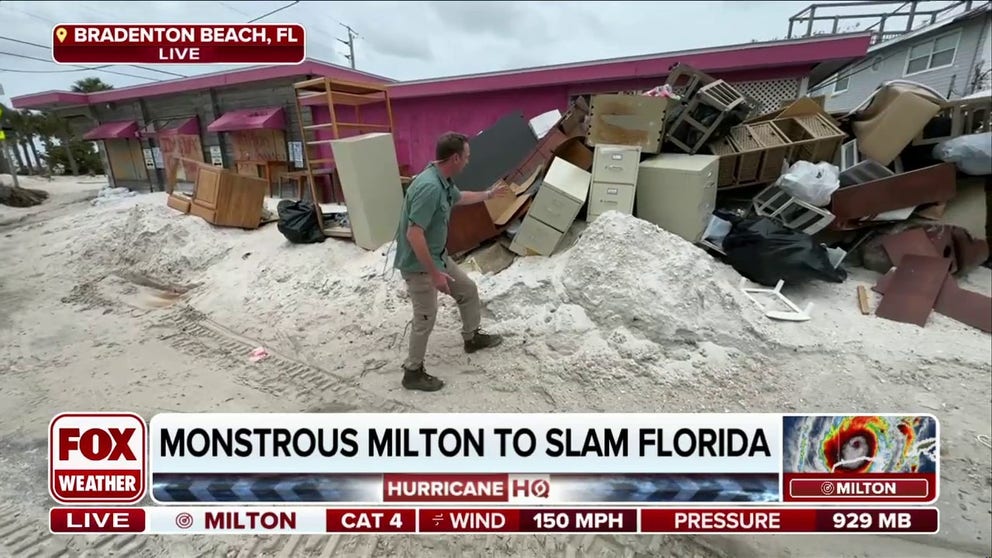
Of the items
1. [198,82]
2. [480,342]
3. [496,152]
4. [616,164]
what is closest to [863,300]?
[616,164]

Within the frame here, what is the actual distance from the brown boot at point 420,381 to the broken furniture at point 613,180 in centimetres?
193

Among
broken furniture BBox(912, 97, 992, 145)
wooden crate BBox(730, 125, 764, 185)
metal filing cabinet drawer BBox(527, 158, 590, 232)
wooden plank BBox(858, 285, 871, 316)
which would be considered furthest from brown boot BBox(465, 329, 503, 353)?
broken furniture BBox(912, 97, 992, 145)

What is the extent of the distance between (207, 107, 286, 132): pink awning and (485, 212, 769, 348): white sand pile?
7798 millimetres

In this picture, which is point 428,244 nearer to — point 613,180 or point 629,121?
point 613,180

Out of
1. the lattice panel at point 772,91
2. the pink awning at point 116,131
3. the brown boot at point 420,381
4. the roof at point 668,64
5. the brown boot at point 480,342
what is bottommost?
the brown boot at point 420,381

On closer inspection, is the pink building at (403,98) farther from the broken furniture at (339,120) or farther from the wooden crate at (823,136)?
the wooden crate at (823,136)

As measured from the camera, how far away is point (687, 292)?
2928 mm

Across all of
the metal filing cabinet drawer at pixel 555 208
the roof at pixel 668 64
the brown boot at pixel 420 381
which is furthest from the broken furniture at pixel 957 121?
the brown boot at pixel 420 381

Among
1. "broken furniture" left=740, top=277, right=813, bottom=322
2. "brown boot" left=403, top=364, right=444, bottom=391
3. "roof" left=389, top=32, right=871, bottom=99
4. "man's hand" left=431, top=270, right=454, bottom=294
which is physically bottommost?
"brown boot" left=403, top=364, right=444, bottom=391

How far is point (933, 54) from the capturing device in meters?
8.06

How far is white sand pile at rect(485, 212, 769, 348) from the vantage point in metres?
2.81

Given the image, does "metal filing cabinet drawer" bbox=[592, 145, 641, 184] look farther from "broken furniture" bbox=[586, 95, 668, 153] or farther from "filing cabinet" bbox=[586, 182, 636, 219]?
"broken furniture" bbox=[586, 95, 668, 153]

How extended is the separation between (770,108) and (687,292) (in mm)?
4355

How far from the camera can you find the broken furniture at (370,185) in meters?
4.25
